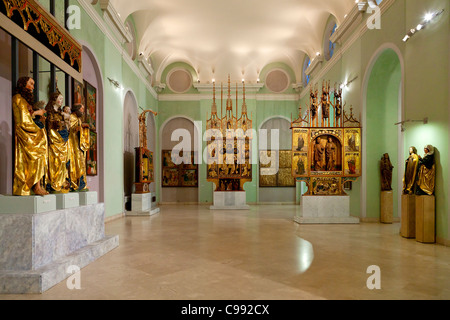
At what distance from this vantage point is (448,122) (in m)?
7.38

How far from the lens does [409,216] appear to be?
8.41 metres

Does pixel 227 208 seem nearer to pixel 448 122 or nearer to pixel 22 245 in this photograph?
pixel 448 122

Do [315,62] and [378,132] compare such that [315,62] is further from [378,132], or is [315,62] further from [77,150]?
[77,150]

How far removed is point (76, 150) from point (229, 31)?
1225cm

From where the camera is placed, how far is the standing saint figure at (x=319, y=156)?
1161 centimetres

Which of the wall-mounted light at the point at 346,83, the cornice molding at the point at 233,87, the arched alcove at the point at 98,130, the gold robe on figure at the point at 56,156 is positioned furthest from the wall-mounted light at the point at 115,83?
the wall-mounted light at the point at 346,83

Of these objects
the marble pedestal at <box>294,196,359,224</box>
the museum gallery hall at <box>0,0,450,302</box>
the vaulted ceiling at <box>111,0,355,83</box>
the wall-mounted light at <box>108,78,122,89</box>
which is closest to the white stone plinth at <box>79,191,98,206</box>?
the museum gallery hall at <box>0,0,450,302</box>

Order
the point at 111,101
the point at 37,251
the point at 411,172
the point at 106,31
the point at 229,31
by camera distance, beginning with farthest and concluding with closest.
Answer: the point at 229,31, the point at 111,101, the point at 106,31, the point at 411,172, the point at 37,251

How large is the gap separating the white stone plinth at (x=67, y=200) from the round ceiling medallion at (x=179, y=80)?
1540cm

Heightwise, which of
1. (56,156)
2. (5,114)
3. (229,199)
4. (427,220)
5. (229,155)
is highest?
(5,114)

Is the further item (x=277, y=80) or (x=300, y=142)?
(x=277, y=80)

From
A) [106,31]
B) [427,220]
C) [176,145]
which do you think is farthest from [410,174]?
[176,145]
